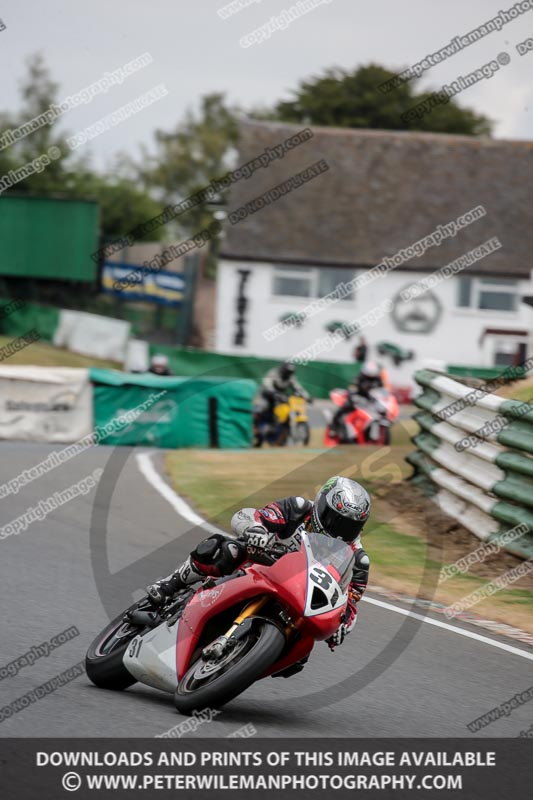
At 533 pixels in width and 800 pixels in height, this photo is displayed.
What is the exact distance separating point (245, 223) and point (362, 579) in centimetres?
3542

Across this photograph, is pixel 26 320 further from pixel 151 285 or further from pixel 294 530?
pixel 294 530

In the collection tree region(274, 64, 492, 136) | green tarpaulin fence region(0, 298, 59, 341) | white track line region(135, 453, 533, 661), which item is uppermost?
tree region(274, 64, 492, 136)

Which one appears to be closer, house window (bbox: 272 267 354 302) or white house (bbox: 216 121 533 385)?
white house (bbox: 216 121 533 385)

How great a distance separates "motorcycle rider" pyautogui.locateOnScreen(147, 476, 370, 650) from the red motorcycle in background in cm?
1285

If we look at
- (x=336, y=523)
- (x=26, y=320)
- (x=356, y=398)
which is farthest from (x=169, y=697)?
(x=26, y=320)

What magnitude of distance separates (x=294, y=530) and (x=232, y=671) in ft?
2.94

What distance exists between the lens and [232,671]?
17.2 feet

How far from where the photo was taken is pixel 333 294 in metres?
41.0

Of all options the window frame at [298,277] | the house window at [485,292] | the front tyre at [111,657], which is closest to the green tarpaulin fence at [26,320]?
the window frame at [298,277]

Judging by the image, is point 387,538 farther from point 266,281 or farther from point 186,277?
point 186,277

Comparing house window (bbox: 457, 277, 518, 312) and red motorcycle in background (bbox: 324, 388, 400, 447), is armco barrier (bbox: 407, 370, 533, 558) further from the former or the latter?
house window (bbox: 457, 277, 518, 312)

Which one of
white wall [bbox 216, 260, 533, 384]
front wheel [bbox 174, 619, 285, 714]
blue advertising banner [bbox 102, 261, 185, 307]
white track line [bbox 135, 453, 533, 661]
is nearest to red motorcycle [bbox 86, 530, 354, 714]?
front wheel [bbox 174, 619, 285, 714]

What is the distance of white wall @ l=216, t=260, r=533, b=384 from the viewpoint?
40312 millimetres

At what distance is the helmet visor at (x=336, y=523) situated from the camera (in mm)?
5641
